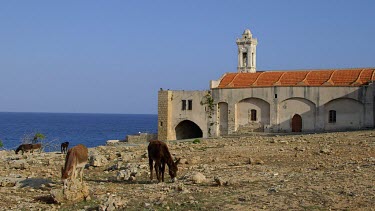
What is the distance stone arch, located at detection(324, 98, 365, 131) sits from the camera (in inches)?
1577

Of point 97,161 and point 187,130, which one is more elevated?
point 187,130

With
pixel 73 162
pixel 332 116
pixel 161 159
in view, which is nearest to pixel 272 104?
pixel 332 116

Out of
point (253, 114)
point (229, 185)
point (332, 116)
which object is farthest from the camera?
point (253, 114)

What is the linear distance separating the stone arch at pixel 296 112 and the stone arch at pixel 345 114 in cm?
118

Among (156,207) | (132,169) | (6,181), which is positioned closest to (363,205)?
(156,207)

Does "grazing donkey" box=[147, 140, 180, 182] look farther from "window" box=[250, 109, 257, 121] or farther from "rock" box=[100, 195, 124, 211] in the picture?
"window" box=[250, 109, 257, 121]

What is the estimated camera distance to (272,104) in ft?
143

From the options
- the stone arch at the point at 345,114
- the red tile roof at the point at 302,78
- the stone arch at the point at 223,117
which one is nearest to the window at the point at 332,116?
the stone arch at the point at 345,114

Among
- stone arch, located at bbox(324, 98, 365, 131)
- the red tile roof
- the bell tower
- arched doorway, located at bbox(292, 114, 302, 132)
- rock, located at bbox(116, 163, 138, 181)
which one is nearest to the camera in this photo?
rock, located at bbox(116, 163, 138, 181)

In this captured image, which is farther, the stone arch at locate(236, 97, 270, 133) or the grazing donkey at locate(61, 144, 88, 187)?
the stone arch at locate(236, 97, 270, 133)

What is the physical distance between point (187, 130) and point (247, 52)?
412 inches

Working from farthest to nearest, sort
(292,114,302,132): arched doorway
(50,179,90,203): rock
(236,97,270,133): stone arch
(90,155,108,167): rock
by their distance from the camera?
(236,97,270,133): stone arch → (292,114,302,132): arched doorway → (90,155,108,167): rock → (50,179,90,203): rock

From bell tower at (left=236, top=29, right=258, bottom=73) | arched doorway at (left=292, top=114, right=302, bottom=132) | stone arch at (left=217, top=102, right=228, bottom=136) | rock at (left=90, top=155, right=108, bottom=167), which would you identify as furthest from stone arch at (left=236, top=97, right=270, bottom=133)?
rock at (left=90, top=155, right=108, bottom=167)

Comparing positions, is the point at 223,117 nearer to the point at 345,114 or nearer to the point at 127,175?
the point at 345,114
